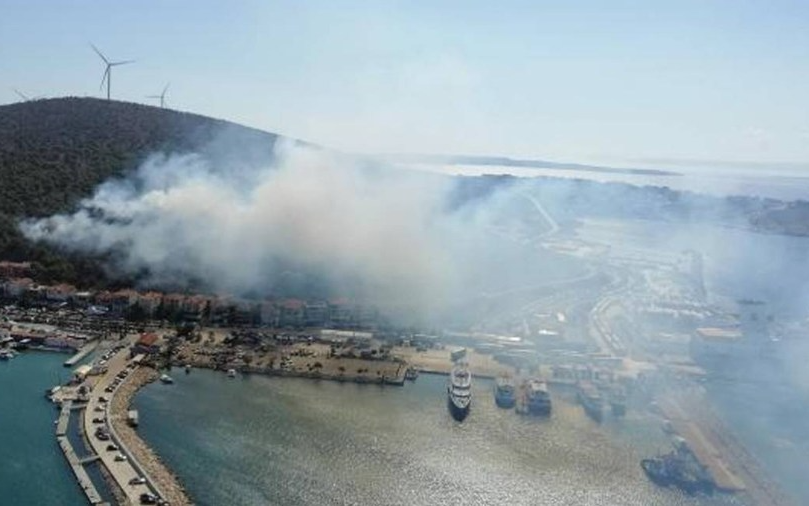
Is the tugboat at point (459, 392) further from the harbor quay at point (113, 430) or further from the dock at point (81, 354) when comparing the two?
the dock at point (81, 354)

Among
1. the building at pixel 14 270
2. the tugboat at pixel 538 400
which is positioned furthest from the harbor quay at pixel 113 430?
the tugboat at pixel 538 400

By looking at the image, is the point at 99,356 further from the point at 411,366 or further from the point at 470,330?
the point at 470,330

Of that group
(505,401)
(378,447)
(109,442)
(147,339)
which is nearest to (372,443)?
(378,447)

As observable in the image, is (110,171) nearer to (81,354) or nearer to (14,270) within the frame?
(14,270)

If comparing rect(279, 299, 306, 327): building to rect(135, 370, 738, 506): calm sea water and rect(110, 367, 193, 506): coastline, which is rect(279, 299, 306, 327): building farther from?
rect(110, 367, 193, 506): coastline

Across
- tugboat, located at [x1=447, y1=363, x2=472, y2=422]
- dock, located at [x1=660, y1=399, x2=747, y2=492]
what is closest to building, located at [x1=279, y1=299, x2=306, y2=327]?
tugboat, located at [x1=447, y1=363, x2=472, y2=422]

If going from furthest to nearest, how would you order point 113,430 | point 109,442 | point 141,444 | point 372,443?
point 372,443 → point 113,430 → point 141,444 → point 109,442

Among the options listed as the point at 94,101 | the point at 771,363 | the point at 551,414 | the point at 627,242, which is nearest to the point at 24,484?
the point at 551,414
